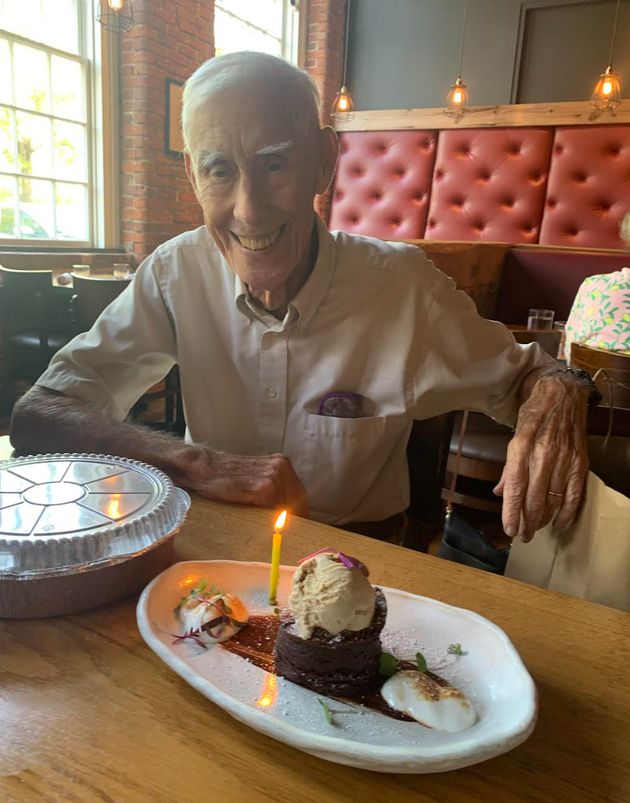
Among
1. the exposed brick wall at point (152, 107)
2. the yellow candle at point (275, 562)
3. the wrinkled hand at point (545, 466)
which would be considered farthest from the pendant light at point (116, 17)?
the yellow candle at point (275, 562)

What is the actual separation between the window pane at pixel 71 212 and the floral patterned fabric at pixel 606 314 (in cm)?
418

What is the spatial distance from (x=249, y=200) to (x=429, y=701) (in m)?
0.98

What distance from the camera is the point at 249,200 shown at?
1.24 meters

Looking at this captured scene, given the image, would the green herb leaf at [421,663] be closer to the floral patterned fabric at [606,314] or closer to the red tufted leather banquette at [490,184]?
the floral patterned fabric at [606,314]

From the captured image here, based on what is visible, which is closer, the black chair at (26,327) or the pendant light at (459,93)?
the black chair at (26,327)

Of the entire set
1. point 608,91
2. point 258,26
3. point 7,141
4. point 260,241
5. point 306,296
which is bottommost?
point 306,296

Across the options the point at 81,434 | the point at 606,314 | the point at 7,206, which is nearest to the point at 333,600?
the point at 81,434

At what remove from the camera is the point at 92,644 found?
0.65 m

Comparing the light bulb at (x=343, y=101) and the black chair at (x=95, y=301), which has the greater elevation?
the light bulb at (x=343, y=101)

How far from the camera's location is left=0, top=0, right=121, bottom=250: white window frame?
4.96 metres

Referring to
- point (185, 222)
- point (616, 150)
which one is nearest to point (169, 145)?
point (185, 222)

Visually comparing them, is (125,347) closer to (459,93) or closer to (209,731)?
(209,731)

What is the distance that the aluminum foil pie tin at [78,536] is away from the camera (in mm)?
653

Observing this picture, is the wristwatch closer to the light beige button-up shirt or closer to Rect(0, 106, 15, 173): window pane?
the light beige button-up shirt
